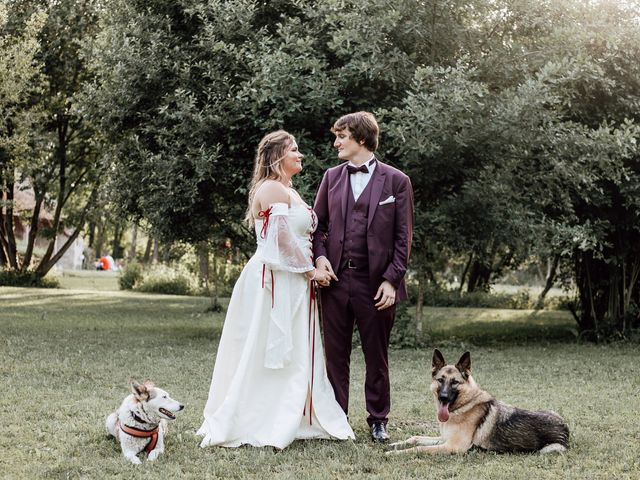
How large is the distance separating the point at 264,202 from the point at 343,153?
27.3 inches

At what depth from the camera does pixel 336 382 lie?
591cm

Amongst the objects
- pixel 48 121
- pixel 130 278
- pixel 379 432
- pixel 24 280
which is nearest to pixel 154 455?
pixel 379 432

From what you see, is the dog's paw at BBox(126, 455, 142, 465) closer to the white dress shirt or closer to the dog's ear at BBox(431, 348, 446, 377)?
the dog's ear at BBox(431, 348, 446, 377)

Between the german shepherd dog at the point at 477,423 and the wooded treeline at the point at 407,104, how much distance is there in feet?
17.4

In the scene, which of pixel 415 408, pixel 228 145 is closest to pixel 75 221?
pixel 228 145

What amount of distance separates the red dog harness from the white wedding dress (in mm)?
387

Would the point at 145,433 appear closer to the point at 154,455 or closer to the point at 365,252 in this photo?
the point at 154,455

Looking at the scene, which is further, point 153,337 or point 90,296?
point 90,296

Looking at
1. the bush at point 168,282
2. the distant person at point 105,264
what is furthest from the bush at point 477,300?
the distant person at point 105,264

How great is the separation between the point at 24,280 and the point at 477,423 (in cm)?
2421

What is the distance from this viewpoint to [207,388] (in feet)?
27.8

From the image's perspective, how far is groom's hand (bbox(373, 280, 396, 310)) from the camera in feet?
18.3

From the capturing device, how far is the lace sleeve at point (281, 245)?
5715 mm

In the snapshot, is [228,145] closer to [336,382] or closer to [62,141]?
[336,382]
